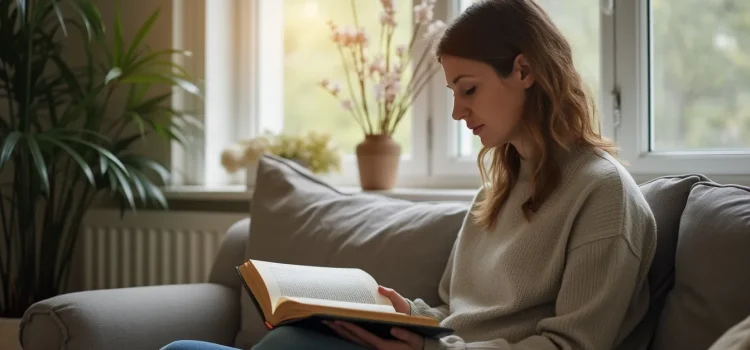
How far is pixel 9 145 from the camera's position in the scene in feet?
7.62

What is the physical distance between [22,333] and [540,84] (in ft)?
3.65

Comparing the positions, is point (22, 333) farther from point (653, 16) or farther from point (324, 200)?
point (653, 16)

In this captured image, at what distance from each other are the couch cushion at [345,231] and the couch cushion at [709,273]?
503 mm

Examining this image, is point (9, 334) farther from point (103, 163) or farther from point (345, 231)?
point (345, 231)

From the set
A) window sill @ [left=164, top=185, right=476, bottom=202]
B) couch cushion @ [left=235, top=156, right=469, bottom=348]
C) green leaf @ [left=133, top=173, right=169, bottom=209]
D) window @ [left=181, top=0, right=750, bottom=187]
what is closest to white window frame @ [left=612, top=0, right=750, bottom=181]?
window @ [left=181, top=0, right=750, bottom=187]

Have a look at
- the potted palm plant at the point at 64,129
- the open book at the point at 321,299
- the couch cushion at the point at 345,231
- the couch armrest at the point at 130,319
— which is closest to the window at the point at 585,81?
the potted palm plant at the point at 64,129

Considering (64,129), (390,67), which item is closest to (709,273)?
(390,67)

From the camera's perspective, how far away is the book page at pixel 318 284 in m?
1.41

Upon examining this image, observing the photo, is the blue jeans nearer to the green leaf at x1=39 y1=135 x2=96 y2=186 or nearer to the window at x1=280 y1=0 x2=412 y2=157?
the green leaf at x1=39 y1=135 x2=96 y2=186

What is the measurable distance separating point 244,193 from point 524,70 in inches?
54.8

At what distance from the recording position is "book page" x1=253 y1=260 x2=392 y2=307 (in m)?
1.41

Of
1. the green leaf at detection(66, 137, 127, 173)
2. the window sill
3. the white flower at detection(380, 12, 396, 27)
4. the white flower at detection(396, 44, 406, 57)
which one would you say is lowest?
the window sill

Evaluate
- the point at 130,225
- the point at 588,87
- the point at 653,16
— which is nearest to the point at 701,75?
the point at 653,16

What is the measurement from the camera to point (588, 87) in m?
1.55
